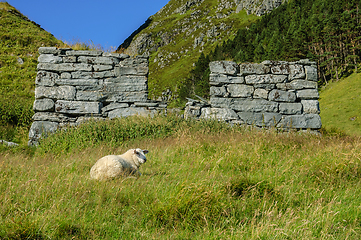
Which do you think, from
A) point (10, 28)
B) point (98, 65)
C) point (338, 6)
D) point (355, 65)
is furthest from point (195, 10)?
point (98, 65)

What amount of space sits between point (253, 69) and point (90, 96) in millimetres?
5620

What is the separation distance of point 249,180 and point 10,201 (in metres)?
3.00

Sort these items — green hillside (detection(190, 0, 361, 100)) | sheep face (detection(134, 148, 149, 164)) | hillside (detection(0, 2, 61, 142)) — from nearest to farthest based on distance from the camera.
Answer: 1. sheep face (detection(134, 148, 149, 164))
2. hillside (detection(0, 2, 61, 142))
3. green hillside (detection(190, 0, 361, 100))

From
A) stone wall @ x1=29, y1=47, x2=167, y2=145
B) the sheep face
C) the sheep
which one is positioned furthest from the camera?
stone wall @ x1=29, y1=47, x2=167, y2=145

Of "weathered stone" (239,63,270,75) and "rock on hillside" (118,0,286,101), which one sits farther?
"rock on hillside" (118,0,286,101)

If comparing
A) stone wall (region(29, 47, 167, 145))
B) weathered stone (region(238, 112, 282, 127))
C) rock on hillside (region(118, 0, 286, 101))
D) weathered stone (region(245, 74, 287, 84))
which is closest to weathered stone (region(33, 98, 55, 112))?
stone wall (region(29, 47, 167, 145))

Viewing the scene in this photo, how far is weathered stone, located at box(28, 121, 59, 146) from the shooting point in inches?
314

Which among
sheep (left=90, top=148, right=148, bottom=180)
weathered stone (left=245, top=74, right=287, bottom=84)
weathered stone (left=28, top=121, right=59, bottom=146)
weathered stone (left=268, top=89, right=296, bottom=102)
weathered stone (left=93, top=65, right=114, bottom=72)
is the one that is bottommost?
sheep (left=90, top=148, right=148, bottom=180)

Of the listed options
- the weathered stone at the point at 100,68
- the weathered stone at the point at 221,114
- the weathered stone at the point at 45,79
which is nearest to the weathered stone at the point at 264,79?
the weathered stone at the point at 221,114

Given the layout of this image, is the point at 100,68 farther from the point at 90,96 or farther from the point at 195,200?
the point at 195,200

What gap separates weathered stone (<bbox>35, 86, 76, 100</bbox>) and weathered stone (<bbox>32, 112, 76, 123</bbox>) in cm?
56

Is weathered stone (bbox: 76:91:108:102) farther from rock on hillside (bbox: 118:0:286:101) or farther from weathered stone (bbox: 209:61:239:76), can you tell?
rock on hillside (bbox: 118:0:286:101)

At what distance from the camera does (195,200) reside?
2916 mm

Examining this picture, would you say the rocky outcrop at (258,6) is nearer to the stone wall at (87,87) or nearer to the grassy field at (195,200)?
the stone wall at (87,87)
